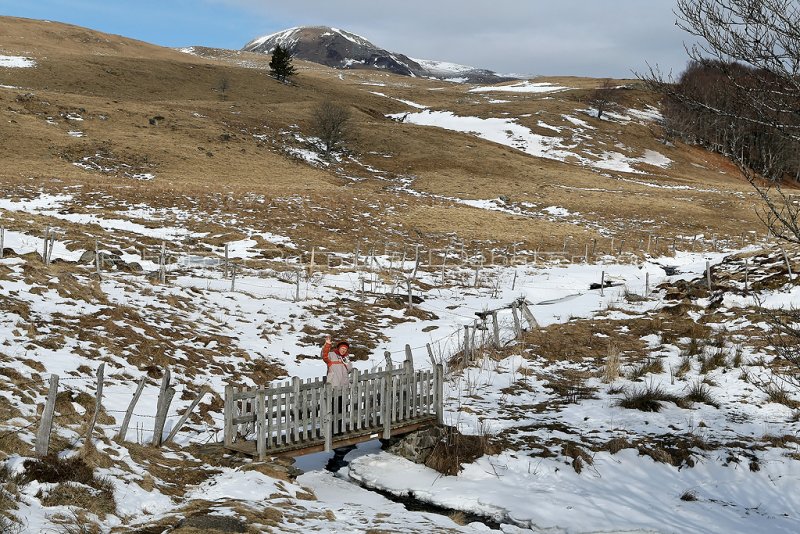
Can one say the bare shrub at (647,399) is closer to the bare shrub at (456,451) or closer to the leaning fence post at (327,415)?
the bare shrub at (456,451)

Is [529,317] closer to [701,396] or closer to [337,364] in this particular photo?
[701,396]

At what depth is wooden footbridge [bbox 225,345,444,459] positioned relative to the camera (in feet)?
31.6

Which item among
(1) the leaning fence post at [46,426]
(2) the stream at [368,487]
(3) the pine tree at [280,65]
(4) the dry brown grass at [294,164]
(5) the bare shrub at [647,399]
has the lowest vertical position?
(2) the stream at [368,487]

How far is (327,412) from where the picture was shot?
32.7 ft

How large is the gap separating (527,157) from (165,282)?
62.3 meters

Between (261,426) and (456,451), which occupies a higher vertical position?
(261,426)

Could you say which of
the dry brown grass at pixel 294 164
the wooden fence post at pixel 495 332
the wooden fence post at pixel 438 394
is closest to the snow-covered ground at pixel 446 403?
the wooden fence post at pixel 495 332

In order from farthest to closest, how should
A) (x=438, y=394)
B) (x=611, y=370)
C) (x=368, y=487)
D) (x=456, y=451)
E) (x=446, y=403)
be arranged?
(x=611, y=370) < (x=446, y=403) < (x=438, y=394) < (x=456, y=451) < (x=368, y=487)

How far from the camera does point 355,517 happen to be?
8.25 m

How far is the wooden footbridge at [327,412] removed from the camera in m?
9.62

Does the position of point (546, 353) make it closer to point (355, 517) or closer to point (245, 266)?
point (355, 517)

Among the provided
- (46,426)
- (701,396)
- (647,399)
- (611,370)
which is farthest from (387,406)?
(701,396)

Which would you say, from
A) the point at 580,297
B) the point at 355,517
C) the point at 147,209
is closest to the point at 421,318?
the point at 580,297

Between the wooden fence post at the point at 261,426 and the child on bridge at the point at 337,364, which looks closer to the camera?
the wooden fence post at the point at 261,426
